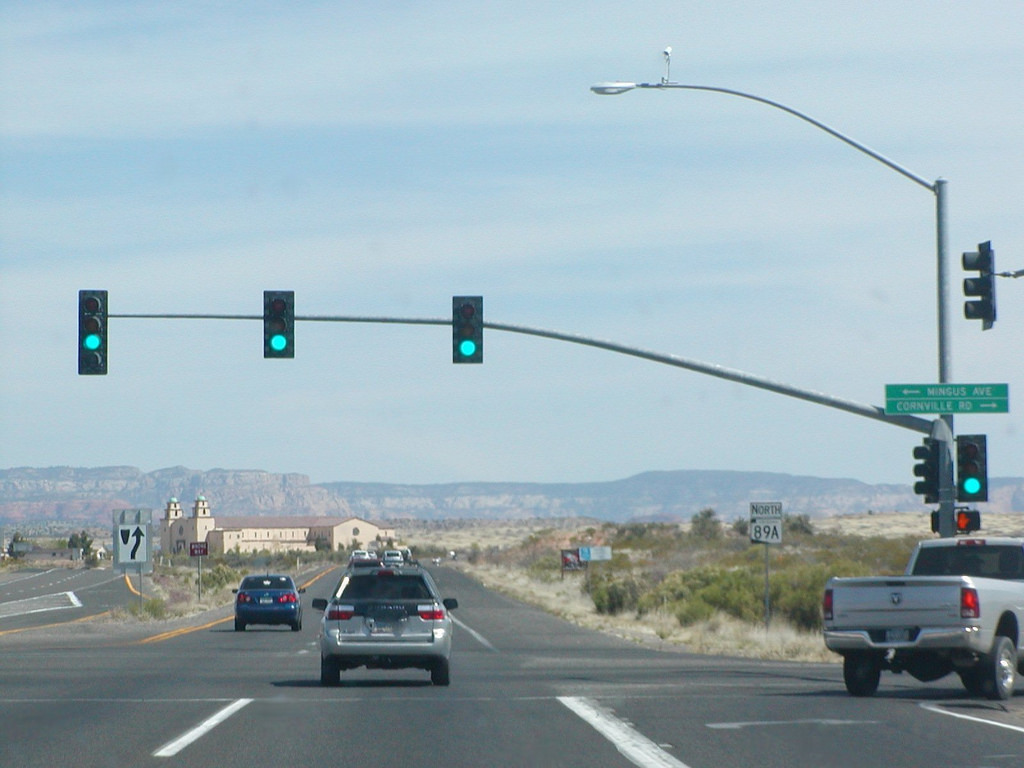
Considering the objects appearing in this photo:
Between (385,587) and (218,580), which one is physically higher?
(385,587)

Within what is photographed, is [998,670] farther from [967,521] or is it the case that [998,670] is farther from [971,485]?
[967,521]

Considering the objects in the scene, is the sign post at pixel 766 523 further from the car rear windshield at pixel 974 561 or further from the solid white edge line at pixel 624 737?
the solid white edge line at pixel 624 737

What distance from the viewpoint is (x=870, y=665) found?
19750 millimetres

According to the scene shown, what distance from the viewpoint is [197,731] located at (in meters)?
15.5

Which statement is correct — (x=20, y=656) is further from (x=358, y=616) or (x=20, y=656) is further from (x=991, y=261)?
(x=991, y=261)

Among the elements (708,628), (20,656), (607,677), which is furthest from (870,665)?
(708,628)

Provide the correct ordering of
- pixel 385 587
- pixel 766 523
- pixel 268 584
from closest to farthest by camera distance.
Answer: pixel 385 587, pixel 766 523, pixel 268 584

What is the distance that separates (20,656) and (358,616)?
1167 cm

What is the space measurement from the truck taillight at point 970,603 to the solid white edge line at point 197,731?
8.95 meters

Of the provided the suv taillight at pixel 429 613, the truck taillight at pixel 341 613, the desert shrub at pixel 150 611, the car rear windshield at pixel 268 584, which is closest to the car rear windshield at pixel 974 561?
the suv taillight at pixel 429 613

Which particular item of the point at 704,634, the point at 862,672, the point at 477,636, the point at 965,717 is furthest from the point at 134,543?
the point at 965,717

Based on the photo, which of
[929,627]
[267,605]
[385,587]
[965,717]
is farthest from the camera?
[267,605]

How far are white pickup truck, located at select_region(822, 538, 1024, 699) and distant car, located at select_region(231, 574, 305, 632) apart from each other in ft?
91.3

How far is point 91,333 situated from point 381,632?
7.12m
